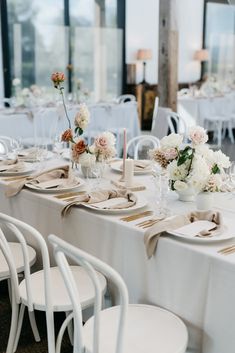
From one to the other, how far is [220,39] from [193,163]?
988 cm

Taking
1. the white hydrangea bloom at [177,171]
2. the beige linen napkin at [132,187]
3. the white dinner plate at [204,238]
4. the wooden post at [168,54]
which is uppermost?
the wooden post at [168,54]

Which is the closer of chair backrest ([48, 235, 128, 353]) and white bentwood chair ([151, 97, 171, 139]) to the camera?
chair backrest ([48, 235, 128, 353])

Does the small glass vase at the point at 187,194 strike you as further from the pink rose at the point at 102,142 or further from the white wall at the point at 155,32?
the white wall at the point at 155,32

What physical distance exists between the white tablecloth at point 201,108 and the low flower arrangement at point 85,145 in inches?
220

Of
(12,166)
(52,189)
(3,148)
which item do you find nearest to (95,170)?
(52,189)

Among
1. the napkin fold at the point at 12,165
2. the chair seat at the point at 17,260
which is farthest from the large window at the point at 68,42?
the chair seat at the point at 17,260

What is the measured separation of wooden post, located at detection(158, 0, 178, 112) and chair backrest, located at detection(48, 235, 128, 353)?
5.64m

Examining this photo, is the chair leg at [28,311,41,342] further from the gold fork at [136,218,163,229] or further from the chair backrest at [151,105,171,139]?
the chair backrest at [151,105,171,139]

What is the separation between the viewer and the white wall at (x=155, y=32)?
33.5ft

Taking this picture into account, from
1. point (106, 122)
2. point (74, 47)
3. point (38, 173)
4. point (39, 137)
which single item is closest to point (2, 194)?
point (38, 173)

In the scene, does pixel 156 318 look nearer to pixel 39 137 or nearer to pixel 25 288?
pixel 25 288

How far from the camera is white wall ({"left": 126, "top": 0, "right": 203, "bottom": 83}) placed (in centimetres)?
1022

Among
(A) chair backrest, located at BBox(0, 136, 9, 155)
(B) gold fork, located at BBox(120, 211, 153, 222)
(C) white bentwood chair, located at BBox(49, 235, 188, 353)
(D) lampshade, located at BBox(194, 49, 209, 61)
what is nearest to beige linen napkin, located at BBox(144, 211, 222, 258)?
(B) gold fork, located at BBox(120, 211, 153, 222)

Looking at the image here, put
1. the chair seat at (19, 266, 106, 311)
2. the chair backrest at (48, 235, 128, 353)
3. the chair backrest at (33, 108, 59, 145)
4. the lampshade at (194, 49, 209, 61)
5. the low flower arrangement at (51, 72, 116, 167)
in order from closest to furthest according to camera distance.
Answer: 1. the chair backrest at (48, 235, 128, 353)
2. the chair seat at (19, 266, 106, 311)
3. the low flower arrangement at (51, 72, 116, 167)
4. the chair backrest at (33, 108, 59, 145)
5. the lampshade at (194, 49, 209, 61)
